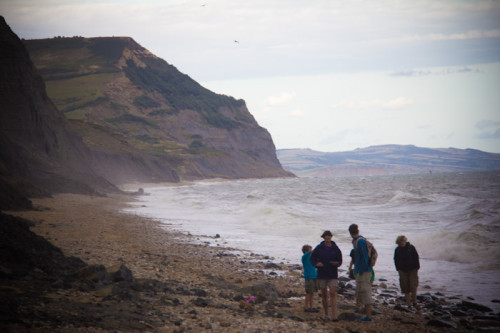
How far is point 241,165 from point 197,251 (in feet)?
479

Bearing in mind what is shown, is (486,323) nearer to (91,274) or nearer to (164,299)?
(164,299)

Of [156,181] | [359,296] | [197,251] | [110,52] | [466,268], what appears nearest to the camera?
[359,296]

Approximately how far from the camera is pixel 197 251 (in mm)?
16156

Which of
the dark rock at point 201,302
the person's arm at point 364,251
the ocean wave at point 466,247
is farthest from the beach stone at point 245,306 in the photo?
the ocean wave at point 466,247

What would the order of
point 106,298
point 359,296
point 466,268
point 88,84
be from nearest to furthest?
point 106,298
point 359,296
point 466,268
point 88,84

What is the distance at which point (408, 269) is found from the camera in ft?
33.7

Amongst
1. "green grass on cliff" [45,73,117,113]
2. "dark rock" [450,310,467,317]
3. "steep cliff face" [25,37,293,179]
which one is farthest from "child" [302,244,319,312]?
"green grass on cliff" [45,73,117,113]

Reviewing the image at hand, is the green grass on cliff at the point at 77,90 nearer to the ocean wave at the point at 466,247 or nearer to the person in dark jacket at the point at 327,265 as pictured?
the ocean wave at the point at 466,247

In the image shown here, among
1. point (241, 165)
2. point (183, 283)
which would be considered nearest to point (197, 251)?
point (183, 283)

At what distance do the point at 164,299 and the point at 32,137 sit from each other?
34533 mm

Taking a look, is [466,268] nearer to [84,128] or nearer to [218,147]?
[84,128]

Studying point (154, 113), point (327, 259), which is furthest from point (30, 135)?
point (154, 113)

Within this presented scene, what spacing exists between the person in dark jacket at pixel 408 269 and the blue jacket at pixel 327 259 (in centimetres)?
220

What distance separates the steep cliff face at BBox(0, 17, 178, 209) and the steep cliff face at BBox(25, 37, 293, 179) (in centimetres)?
6988
